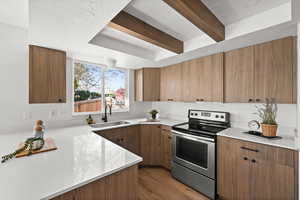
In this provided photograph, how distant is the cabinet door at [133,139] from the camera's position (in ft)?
8.23

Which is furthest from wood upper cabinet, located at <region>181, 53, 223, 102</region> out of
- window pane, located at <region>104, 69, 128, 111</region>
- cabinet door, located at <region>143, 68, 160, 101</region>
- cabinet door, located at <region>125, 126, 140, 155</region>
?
window pane, located at <region>104, 69, 128, 111</region>

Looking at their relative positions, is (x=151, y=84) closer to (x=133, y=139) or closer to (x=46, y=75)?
(x=133, y=139)

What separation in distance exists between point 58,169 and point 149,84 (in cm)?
248

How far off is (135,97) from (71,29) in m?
2.17

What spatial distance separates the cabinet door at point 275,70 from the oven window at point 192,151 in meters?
1.02

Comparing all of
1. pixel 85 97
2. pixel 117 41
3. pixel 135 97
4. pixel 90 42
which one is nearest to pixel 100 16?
pixel 90 42

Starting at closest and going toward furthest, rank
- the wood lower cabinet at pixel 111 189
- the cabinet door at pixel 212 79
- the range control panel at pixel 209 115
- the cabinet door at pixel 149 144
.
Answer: the wood lower cabinet at pixel 111 189
the cabinet door at pixel 212 79
the range control panel at pixel 209 115
the cabinet door at pixel 149 144

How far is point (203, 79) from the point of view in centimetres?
232

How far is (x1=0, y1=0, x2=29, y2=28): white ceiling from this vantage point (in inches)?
50.4

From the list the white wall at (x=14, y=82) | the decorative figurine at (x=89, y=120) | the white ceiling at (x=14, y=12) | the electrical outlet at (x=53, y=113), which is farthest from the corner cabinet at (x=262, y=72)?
the white wall at (x=14, y=82)

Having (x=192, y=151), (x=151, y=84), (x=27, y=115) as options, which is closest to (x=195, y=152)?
(x=192, y=151)

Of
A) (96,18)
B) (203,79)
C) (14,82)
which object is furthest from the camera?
(203,79)

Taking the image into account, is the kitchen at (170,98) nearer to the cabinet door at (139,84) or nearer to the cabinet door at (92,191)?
the cabinet door at (92,191)

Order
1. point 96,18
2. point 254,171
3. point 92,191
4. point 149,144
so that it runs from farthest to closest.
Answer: point 149,144, point 254,171, point 96,18, point 92,191
